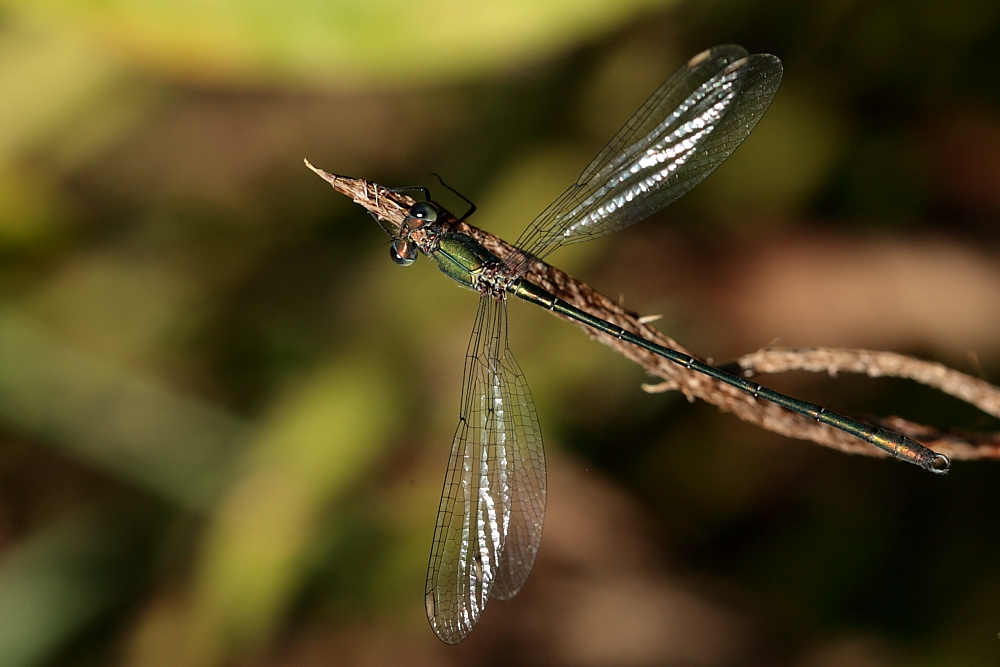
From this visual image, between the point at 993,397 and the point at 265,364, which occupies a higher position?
the point at 265,364

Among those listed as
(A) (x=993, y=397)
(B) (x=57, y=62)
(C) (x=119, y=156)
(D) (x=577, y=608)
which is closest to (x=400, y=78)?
(B) (x=57, y=62)

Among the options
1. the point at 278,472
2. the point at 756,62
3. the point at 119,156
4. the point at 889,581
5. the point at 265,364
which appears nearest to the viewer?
the point at 756,62

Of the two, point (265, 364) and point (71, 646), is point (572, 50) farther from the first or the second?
point (71, 646)

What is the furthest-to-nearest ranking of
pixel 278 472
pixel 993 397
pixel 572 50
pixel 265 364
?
pixel 572 50
pixel 265 364
pixel 278 472
pixel 993 397

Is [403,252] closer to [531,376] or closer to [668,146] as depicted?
[531,376]

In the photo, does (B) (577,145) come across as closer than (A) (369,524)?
No

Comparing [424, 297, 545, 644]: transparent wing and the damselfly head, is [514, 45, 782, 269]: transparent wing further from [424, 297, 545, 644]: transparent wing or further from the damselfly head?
[424, 297, 545, 644]: transparent wing

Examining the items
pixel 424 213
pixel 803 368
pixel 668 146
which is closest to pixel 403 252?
pixel 424 213
